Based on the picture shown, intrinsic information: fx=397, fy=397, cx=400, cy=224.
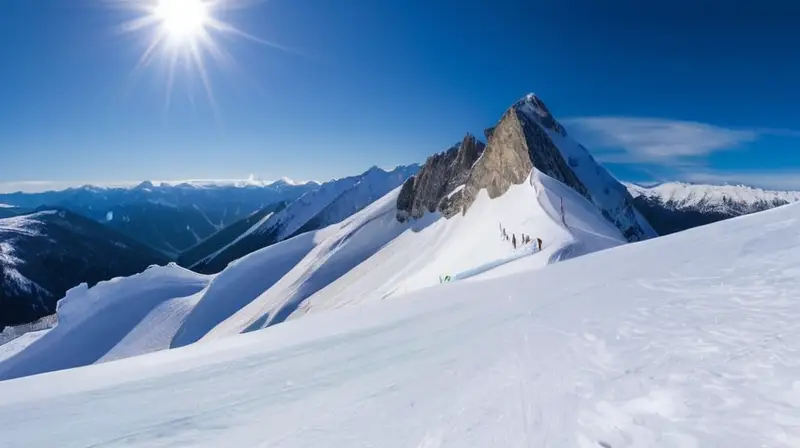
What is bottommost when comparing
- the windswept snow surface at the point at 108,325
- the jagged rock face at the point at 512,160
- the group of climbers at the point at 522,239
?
the windswept snow surface at the point at 108,325

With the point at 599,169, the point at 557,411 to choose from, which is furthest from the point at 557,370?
the point at 599,169

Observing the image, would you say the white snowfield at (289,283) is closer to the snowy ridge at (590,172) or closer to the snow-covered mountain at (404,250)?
the snow-covered mountain at (404,250)

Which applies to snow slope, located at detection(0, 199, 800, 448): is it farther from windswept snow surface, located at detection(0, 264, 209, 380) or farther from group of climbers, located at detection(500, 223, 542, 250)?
windswept snow surface, located at detection(0, 264, 209, 380)

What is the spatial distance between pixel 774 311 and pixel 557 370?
4.52 m

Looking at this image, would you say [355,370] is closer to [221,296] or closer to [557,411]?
[557,411]

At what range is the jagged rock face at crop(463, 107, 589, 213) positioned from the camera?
172 feet

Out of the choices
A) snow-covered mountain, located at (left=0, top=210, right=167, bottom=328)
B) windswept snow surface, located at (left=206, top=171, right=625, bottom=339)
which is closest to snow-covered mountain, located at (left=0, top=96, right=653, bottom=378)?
windswept snow surface, located at (left=206, top=171, right=625, bottom=339)

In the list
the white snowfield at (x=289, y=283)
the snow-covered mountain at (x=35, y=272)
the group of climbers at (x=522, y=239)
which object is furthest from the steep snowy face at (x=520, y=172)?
the snow-covered mountain at (x=35, y=272)

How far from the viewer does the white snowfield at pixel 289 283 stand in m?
35.5

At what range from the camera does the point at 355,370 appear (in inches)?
264

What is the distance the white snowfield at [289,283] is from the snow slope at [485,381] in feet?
56.0

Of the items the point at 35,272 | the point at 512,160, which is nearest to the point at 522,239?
the point at 512,160

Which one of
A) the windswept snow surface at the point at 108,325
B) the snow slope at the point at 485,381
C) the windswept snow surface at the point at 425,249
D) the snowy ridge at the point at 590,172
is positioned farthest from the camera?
the snowy ridge at the point at 590,172

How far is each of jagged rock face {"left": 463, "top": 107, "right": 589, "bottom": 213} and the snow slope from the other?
144 ft
